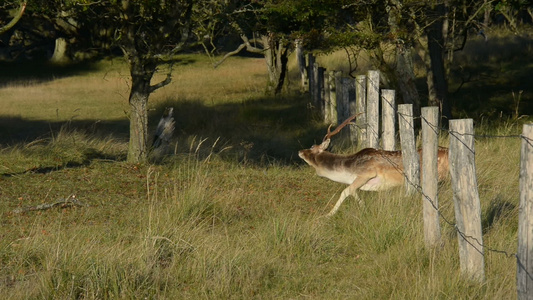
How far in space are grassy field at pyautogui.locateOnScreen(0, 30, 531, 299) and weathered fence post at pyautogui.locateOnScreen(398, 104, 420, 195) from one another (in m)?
0.24

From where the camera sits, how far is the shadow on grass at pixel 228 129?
14.2 meters

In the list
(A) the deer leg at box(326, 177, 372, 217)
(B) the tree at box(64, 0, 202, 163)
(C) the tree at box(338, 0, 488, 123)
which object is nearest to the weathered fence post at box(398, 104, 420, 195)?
(A) the deer leg at box(326, 177, 372, 217)

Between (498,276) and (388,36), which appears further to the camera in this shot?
(388,36)

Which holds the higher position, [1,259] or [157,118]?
[1,259]

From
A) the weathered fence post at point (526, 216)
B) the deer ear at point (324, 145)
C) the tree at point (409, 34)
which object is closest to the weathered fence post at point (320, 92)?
the tree at point (409, 34)

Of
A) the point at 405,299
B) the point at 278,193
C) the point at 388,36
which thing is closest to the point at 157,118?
the point at 388,36

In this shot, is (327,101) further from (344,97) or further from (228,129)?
(344,97)

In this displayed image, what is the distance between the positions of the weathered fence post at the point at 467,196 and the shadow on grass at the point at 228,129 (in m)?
7.31

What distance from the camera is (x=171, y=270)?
587 cm

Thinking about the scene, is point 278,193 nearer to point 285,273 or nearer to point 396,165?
point 396,165

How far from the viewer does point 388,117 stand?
30.0 feet

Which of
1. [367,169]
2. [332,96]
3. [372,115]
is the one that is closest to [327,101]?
[332,96]

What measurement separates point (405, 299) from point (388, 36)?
10.3m

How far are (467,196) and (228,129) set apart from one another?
12396 millimetres
